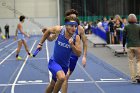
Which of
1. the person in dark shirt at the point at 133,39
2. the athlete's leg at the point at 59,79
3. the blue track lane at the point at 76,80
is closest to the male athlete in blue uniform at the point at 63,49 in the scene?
the athlete's leg at the point at 59,79

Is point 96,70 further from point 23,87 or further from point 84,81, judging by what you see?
point 23,87

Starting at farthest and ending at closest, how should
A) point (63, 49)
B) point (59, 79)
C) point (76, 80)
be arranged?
point (76, 80) < point (63, 49) < point (59, 79)

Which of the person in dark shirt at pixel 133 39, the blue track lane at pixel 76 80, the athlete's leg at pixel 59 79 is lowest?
the blue track lane at pixel 76 80

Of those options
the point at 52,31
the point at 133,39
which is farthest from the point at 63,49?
the point at 133,39

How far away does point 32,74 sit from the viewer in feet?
44.6

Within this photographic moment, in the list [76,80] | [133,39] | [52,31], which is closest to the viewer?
[52,31]

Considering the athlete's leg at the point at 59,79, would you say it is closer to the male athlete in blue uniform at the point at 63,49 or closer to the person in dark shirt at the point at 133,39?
the male athlete in blue uniform at the point at 63,49

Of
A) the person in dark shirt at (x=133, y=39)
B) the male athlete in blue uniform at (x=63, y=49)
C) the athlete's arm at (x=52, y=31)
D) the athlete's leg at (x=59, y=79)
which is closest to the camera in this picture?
the athlete's leg at (x=59, y=79)

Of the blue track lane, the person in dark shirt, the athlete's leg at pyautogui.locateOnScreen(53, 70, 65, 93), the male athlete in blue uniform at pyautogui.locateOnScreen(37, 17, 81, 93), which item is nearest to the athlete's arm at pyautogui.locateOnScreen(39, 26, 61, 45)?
the male athlete in blue uniform at pyautogui.locateOnScreen(37, 17, 81, 93)

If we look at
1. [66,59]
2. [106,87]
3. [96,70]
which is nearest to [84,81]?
[106,87]

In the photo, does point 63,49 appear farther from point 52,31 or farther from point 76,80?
point 76,80

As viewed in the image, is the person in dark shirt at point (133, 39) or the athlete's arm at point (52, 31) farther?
the person in dark shirt at point (133, 39)

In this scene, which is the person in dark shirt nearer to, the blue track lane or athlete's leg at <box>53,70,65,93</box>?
the blue track lane

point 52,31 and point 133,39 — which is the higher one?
point 52,31
